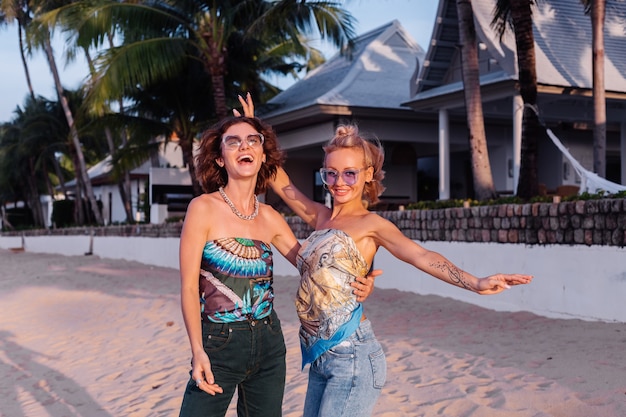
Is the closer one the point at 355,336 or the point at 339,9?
the point at 355,336

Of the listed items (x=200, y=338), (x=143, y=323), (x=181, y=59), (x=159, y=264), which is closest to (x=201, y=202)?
(x=200, y=338)

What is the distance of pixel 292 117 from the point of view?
1948 cm

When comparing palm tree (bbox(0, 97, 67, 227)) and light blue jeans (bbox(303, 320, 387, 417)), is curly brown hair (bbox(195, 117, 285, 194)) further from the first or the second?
palm tree (bbox(0, 97, 67, 227))

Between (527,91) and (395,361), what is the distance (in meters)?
5.76


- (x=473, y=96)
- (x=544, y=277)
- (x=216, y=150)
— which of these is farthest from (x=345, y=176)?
(x=473, y=96)

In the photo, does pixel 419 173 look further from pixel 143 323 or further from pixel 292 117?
pixel 143 323

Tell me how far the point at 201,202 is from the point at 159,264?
759 inches

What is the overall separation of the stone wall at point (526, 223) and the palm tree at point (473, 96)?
1.24m

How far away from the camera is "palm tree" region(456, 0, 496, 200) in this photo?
1263 cm

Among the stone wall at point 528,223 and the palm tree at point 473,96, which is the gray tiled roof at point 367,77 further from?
the stone wall at point 528,223

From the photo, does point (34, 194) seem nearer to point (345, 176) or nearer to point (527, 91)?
point (527, 91)

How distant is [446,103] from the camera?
16.5m

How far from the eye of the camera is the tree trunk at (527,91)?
446 inches

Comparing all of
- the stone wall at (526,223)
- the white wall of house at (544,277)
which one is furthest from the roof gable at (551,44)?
the white wall of house at (544,277)
